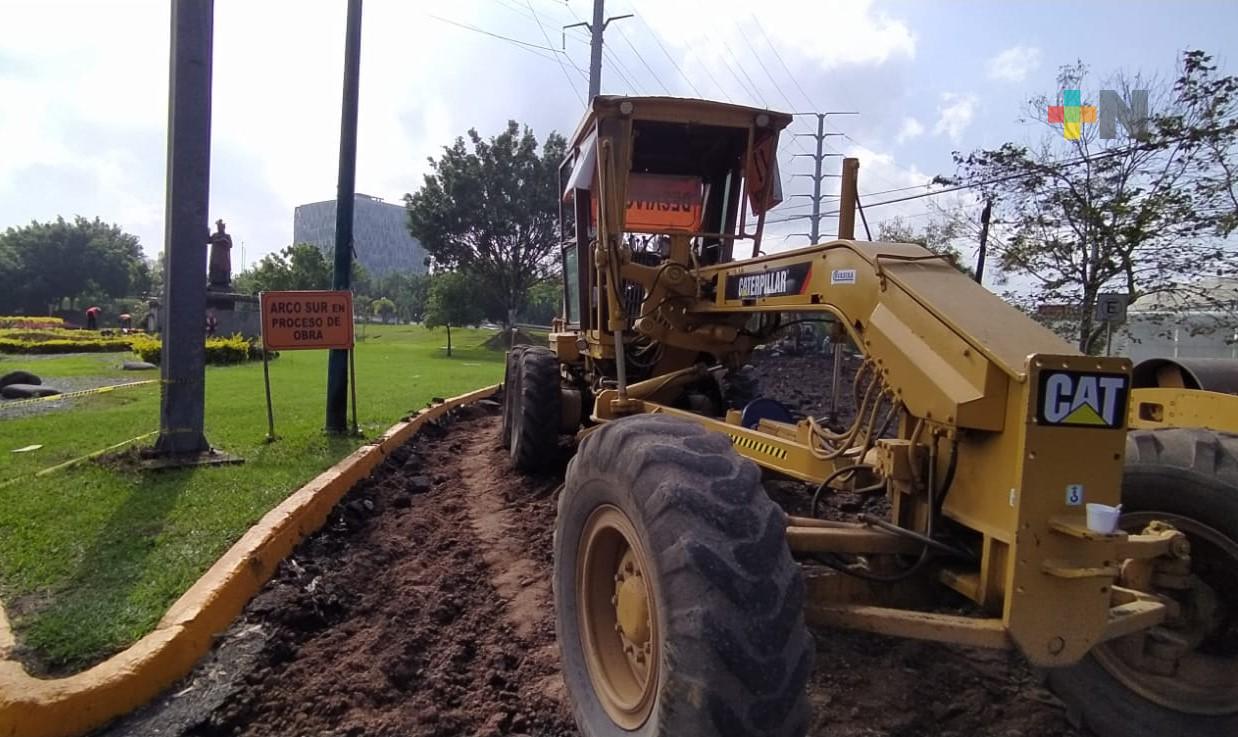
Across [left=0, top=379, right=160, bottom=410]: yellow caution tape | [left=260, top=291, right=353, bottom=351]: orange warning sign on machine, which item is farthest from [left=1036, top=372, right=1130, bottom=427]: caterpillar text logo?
[left=0, top=379, right=160, bottom=410]: yellow caution tape

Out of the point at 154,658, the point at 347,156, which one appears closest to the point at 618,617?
the point at 154,658

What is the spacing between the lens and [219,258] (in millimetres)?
26875

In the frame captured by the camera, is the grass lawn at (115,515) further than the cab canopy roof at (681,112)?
No

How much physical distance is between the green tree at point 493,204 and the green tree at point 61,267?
1821 inches

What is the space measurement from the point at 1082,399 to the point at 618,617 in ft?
5.70

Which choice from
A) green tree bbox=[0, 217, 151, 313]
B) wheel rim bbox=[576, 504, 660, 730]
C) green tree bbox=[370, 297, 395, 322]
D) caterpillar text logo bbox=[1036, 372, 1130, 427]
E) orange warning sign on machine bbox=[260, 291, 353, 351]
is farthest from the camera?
green tree bbox=[370, 297, 395, 322]

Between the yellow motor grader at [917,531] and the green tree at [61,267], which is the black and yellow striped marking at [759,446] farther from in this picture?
the green tree at [61,267]

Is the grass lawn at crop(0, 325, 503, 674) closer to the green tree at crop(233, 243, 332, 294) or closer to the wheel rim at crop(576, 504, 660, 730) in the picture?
the wheel rim at crop(576, 504, 660, 730)

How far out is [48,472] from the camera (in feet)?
20.9

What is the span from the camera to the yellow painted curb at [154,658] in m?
3.10

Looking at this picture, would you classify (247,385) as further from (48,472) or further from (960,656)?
(960,656)

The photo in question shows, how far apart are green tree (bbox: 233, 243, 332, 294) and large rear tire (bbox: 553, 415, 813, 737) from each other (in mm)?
43464

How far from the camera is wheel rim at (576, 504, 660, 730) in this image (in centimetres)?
279

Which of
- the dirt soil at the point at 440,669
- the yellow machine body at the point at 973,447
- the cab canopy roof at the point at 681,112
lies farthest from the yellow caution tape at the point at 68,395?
the yellow machine body at the point at 973,447
